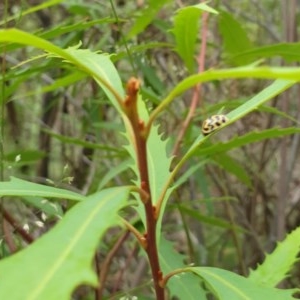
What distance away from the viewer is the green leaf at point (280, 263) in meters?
1.12

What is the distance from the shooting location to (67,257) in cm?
61

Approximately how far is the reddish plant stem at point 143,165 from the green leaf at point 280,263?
0.31 meters

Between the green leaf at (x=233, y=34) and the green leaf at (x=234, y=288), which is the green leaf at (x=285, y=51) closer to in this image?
the green leaf at (x=233, y=34)

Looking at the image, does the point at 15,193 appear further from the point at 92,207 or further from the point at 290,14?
the point at 290,14

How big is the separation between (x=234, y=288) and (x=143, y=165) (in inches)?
8.0

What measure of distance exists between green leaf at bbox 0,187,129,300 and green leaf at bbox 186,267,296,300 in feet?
0.72

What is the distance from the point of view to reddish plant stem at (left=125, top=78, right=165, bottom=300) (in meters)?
0.73

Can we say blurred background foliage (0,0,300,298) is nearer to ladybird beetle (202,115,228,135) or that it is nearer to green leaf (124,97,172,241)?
green leaf (124,97,172,241)

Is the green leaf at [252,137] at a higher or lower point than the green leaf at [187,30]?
lower

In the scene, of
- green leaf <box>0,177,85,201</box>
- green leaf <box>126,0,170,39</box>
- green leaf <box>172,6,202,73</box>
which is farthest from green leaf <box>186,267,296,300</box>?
green leaf <box>126,0,170,39</box>

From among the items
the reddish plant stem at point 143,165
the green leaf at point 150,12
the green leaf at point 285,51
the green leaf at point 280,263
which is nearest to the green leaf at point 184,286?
the green leaf at point 280,263

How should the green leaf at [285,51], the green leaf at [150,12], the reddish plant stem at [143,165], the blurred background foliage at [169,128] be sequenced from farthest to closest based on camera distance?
the blurred background foliage at [169,128], the green leaf at [150,12], the green leaf at [285,51], the reddish plant stem at [143,165]

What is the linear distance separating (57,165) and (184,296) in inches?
71.9

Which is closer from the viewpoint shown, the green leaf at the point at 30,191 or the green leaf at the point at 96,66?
the green leaf at the point at 96,66
